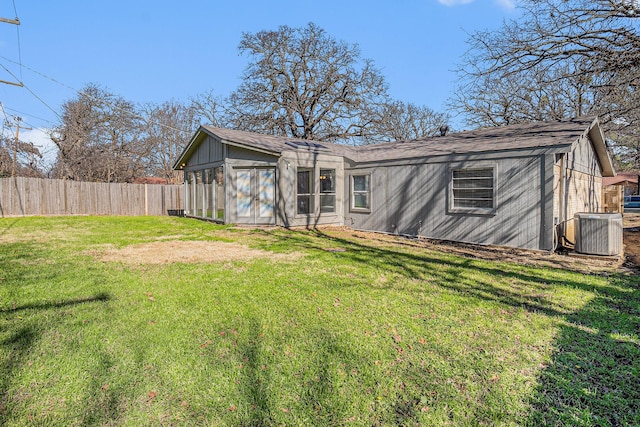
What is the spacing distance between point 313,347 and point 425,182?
807 cm

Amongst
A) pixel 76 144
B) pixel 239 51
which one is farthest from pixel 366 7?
pixel 76 144

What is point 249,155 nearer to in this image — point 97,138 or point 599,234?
point 599,234

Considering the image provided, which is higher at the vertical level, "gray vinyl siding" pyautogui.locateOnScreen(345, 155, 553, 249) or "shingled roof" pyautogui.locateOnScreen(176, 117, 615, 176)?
"shingled roof" pyautogui.locateOnScreen(176, 117, 615, 176)

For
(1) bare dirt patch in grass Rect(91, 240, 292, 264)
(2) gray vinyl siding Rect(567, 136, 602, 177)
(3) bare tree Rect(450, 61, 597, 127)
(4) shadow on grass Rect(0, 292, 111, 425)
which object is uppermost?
(3) bare tree Rect(450, 61, 597, 127)

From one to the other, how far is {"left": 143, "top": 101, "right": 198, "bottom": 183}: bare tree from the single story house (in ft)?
45.6

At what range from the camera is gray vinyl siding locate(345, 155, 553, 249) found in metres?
7.94

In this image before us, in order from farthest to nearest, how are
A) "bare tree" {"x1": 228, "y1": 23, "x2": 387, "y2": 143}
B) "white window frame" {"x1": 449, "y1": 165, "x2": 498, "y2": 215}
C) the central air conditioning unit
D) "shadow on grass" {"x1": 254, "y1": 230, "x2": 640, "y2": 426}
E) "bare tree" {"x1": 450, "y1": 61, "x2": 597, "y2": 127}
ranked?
"bare tree" {"x1": 228, "y1": 23, "x2": 387, "y2": 143}
"bare tree" {"x1": 450, "y1": 61, "x2": 597, "y2": 127}
"white window frame" {"x1": 449, "y1": 165, "x2": 498, "y2": 215}
the central air conditioning unit
"shadow on grass" {"x1": 254, "y1": 230, "x2": 640, "y2": 426}

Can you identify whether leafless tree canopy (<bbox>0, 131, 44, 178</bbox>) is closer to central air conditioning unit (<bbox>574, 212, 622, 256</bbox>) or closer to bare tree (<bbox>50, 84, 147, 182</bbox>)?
bare tree (<bbox>50, 84, 147, 182</bbox>)

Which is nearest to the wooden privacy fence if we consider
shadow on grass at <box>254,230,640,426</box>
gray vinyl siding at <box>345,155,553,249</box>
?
gray vinyl siding at <box>345,155,553,249</box>

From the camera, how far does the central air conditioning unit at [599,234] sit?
723 centimetres

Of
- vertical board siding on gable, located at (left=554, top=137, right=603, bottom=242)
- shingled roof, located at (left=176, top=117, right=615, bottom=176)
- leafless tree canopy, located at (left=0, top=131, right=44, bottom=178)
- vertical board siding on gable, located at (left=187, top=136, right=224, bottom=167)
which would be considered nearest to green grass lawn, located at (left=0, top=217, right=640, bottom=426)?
shingled roof, located at (left=176, top=117, right=615, bottom=176)

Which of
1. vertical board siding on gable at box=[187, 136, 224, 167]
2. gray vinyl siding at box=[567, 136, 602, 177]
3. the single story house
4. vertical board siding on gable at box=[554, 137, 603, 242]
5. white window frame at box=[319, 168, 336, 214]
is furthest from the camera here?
vertical board siding on gable at box=[187, 136, 224, 167]

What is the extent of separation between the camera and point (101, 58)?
17797mm

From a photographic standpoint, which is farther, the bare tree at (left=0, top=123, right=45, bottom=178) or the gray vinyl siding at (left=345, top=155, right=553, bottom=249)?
the bare tree at (left=0, top=123, right=45, bottom=178)
